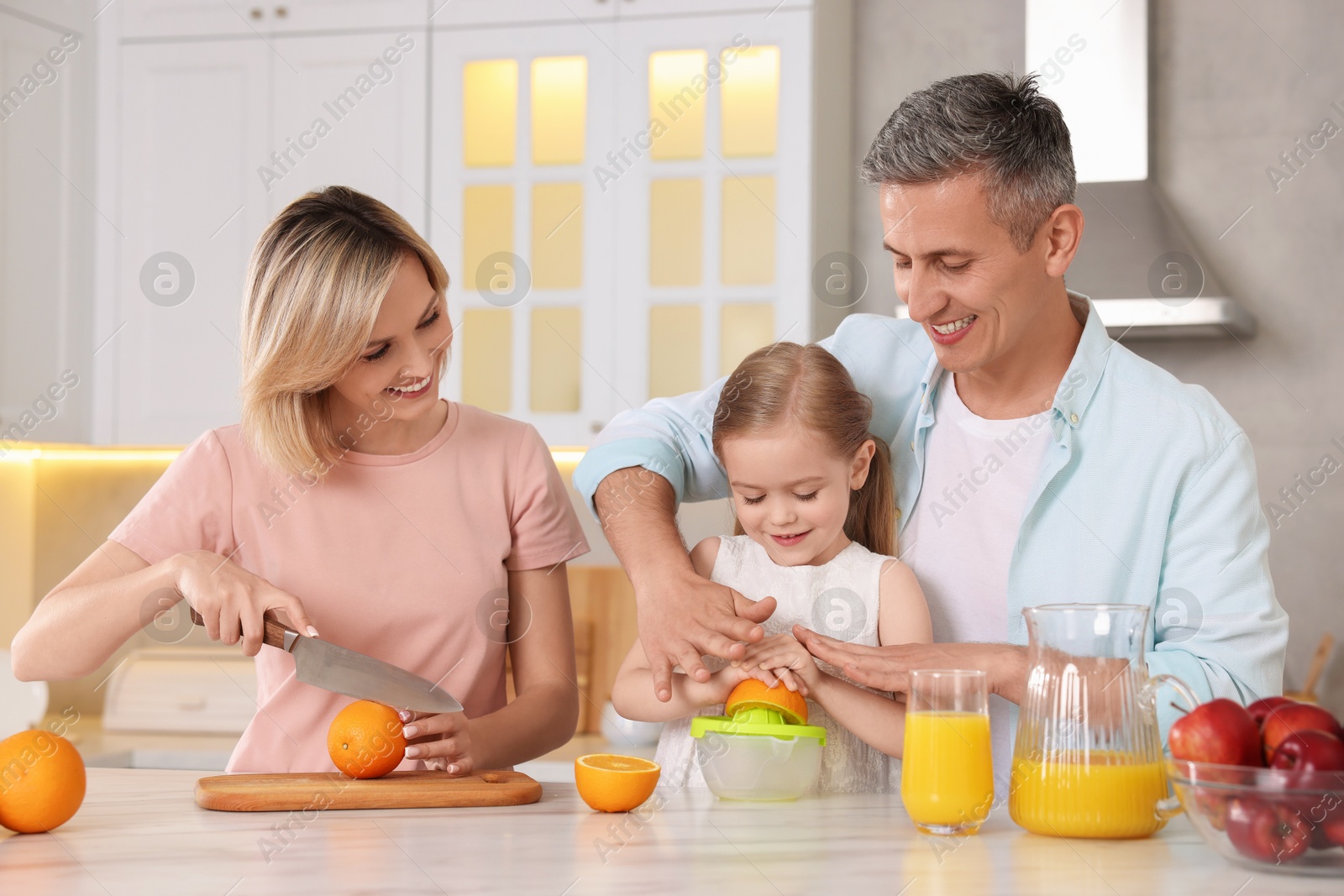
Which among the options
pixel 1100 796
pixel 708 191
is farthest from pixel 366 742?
pixel 708 191

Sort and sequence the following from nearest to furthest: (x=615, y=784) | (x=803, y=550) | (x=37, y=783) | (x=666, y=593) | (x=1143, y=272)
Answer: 1. (x=37, y=783)
2. (x=615, y=784)
3. (x=666, y=593)
4. (x=803, y=550)
5. (x=1143, y=272)

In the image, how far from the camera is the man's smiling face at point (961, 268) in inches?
54.8

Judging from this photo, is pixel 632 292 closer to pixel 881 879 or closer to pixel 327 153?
pixel 327 153

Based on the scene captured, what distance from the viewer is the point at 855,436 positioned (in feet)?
4.75

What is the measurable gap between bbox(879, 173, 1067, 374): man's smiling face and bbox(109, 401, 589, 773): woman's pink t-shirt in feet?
1.81

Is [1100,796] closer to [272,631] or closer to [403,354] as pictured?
[272,631]

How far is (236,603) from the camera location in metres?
1.19

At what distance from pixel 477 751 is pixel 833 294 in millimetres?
1934

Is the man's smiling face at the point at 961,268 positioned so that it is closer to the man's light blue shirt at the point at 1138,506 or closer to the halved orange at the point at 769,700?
the man's light blue shirt at the point at 1138,506

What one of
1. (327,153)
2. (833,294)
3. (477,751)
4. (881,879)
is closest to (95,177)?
(327,153)

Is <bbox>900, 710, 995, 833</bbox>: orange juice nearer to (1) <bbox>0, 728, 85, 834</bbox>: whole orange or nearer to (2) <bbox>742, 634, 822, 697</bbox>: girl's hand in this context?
(2) <bbox>742, 634, 822, 697</bbox>: girl's hand

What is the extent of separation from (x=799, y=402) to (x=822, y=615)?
0.85 feet

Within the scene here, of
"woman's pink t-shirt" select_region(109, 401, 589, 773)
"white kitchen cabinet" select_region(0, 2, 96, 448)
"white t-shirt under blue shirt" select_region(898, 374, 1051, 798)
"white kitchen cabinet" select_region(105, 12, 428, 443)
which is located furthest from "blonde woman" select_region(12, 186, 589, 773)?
"white kitchen cabinet" select_region(0, 2, 96, 448)

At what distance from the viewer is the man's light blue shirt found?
50.1 inches
